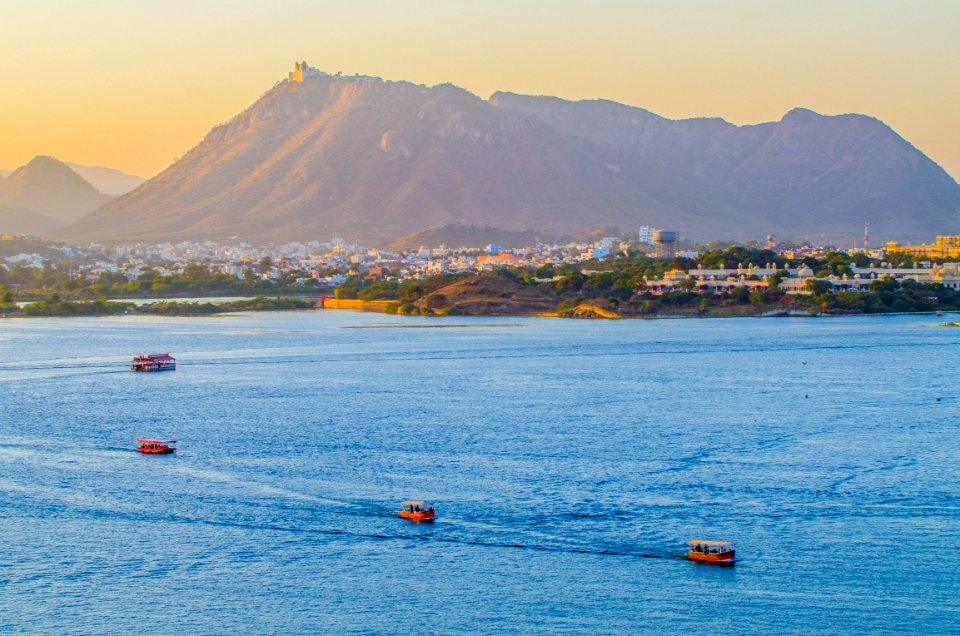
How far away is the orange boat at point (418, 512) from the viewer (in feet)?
65.2

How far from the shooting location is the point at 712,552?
1792cm

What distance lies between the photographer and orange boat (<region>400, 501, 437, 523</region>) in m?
19.9

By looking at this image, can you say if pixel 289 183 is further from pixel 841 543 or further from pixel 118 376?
pixel 841 543

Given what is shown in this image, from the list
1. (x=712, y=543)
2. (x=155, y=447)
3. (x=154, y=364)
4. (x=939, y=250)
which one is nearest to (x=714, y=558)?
(x=712, y=543)

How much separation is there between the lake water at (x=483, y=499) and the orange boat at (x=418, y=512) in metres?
0.23

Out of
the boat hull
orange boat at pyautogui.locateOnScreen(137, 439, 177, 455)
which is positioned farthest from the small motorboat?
the boat hull

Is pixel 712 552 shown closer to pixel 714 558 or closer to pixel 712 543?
pixel 714 558

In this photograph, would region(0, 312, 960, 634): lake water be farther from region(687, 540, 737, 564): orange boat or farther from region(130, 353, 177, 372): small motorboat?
region(130, 353, 177, 372): small motorboat

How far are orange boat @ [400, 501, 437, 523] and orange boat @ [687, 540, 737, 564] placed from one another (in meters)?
4.07

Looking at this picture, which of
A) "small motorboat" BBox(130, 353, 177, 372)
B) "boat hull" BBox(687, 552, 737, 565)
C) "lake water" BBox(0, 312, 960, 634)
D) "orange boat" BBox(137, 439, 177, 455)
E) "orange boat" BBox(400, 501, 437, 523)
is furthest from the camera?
"small motorboat" BBox(130, 353, 177, 372)

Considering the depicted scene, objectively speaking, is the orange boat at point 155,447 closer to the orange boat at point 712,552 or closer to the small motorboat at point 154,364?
the orange boat at point 712,552

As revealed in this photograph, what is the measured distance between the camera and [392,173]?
625ft

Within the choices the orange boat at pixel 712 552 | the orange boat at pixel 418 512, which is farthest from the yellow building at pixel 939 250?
the orange boat at pixel 712 552

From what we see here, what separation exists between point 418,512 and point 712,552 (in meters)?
4.59
